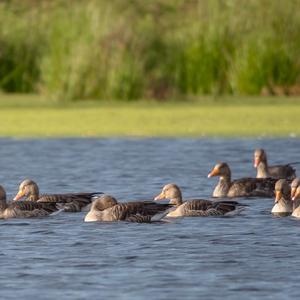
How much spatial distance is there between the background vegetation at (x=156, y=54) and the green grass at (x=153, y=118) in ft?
2.23

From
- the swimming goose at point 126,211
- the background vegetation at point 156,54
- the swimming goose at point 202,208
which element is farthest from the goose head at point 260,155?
the background vegetation at point 156,54

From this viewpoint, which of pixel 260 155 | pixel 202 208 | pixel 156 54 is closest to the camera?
pixel 202 208

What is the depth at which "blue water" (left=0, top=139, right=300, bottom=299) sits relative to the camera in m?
9.62

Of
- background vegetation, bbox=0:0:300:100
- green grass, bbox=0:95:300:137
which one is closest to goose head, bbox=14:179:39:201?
green grass, bbox=0:95:300:137

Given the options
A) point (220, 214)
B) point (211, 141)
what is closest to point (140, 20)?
point (211, 141)

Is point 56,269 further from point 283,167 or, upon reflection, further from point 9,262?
point 283,167

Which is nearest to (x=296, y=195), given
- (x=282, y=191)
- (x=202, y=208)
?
(x=282, y=191)

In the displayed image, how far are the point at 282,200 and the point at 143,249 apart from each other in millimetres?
2623

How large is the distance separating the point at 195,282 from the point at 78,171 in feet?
26.9

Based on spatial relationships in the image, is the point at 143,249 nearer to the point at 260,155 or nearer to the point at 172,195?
the point at 172,195

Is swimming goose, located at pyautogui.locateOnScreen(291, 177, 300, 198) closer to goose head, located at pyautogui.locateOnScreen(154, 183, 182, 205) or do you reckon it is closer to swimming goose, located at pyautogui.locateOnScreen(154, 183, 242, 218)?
swimming goose, located at pyautogui.locateOnScreen(154, 183, 242, 218)

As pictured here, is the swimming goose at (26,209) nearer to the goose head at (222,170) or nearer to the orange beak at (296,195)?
the orange beak at (296,195)

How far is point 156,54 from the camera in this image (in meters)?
27.9

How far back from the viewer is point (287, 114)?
77.2ft
